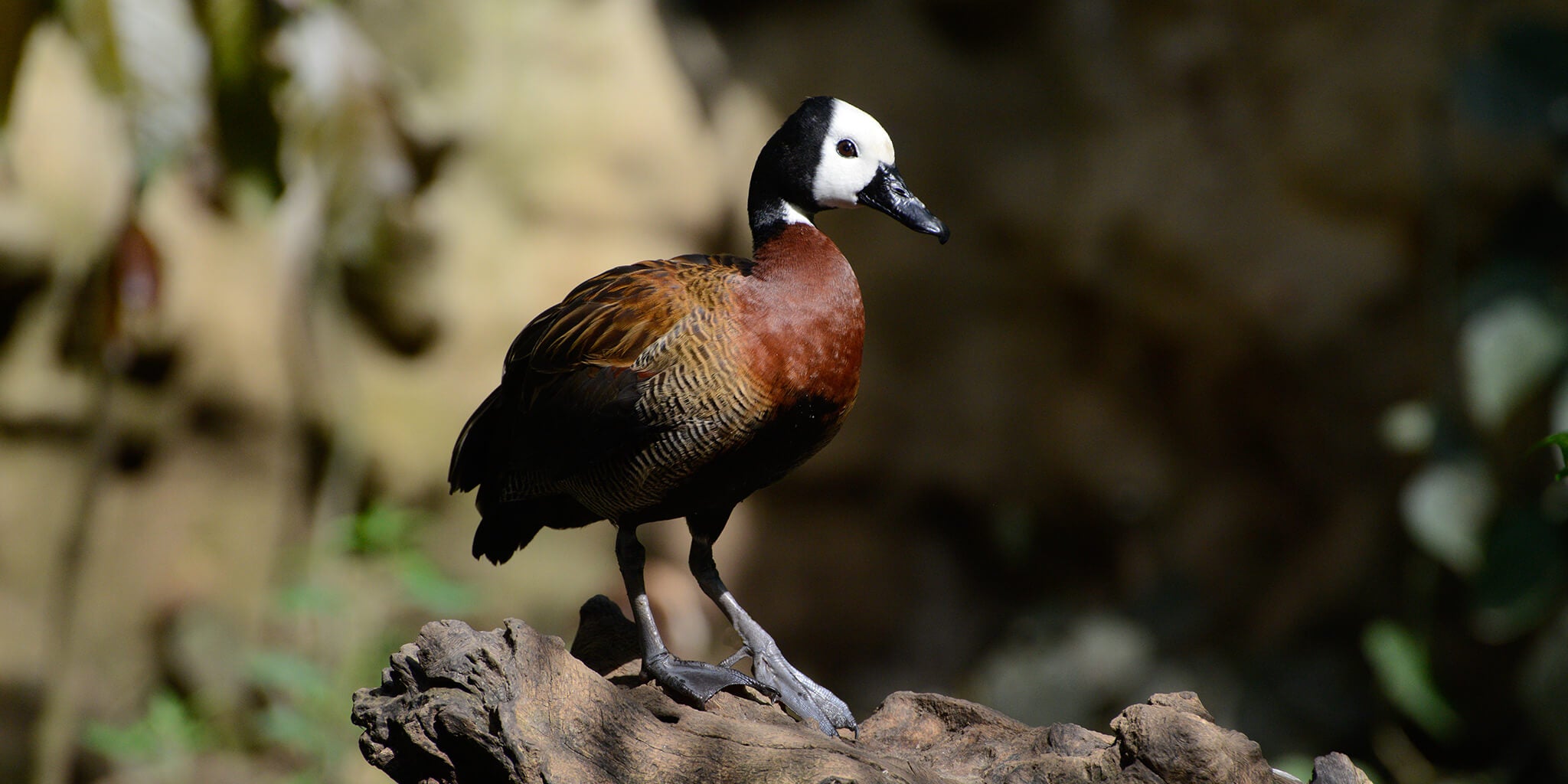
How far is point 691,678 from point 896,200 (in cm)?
87

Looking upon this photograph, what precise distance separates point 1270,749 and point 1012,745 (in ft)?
9.07

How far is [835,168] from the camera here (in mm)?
2184

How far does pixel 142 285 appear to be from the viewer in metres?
3.22

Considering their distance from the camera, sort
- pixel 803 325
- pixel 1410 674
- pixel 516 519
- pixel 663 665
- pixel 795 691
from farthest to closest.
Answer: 1. pixel 1410 674
2. pixel 516 519
3. pixel 795 691
4. pixel 663 665
5. pixel 803 325

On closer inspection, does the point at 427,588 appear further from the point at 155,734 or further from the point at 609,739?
the point at 609,739

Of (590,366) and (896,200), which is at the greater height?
(896,200)

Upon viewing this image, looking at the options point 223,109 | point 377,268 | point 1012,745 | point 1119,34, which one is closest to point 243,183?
point 223,109

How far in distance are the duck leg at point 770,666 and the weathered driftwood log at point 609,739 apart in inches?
10.8

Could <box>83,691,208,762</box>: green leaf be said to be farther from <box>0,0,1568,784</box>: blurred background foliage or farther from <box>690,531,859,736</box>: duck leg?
<box>690,531,859,736</box>: duck leg

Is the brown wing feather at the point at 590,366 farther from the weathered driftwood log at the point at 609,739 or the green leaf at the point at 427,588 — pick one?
the green leaf at the point at 427,588

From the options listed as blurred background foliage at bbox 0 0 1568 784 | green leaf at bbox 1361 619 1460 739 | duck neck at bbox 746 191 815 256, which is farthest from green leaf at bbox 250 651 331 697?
green leaf at bbox 1361 619 1460 739

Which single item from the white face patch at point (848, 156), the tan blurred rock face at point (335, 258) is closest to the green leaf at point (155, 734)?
the tan blurred rock face at point (335, 258)

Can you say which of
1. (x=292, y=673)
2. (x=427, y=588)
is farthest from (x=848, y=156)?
(x=292, y=673)

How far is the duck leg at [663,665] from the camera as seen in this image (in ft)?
6.86
